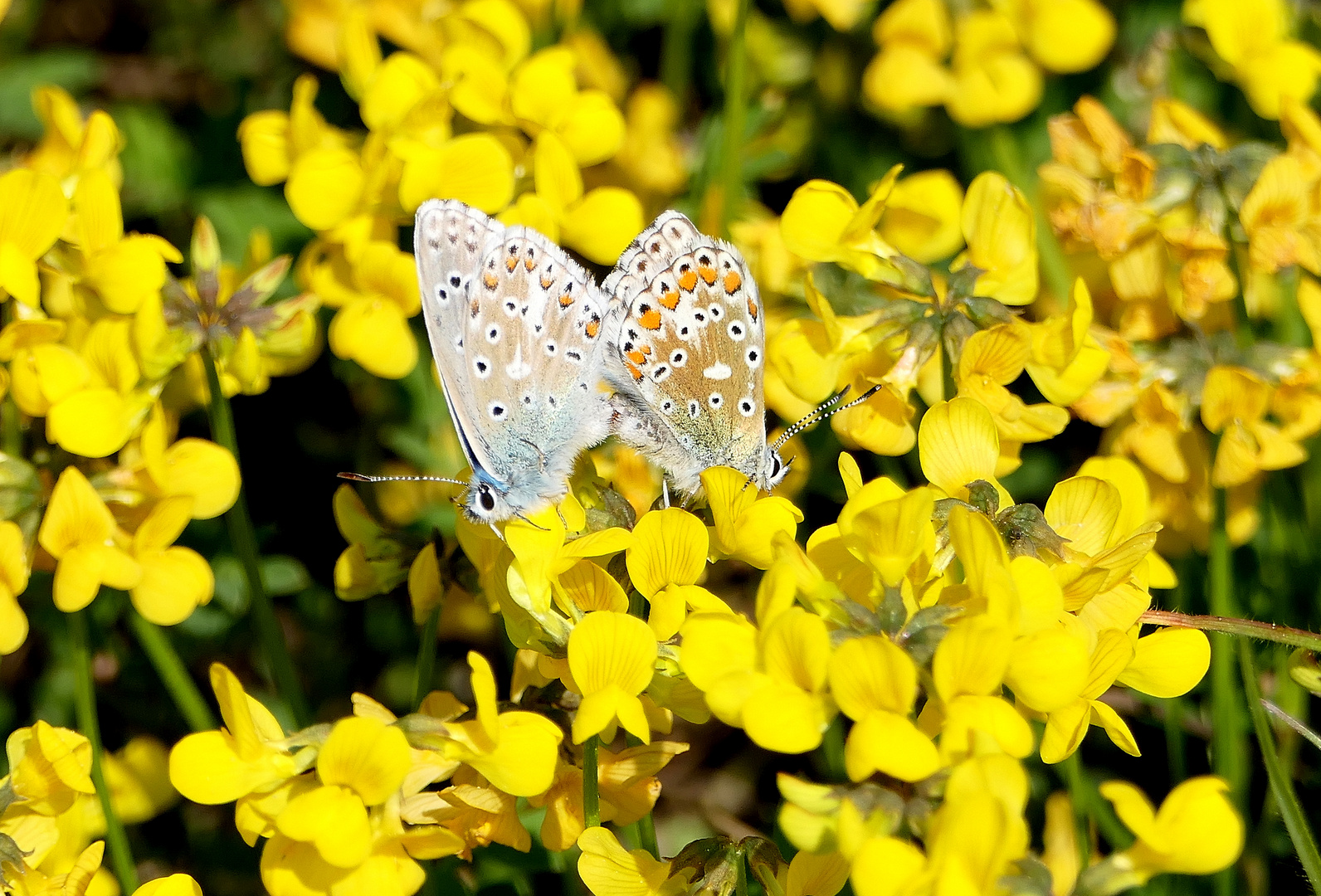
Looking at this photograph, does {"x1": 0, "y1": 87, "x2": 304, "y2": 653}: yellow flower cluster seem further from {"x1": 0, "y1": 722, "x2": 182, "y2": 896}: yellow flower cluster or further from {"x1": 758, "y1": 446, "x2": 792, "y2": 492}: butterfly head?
{"x1": 758, "y1": 446, "x2": 792, "y2": 492}: butterfly head

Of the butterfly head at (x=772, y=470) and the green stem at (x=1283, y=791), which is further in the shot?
the butterfly head at (x=772, y=470)

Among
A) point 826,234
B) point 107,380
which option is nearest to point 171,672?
point 107,380

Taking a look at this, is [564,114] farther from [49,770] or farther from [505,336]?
[49,770]

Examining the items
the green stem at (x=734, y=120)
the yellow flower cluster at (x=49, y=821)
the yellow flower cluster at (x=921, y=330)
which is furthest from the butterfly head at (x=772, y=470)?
the yellow flower cluster at (x=49, y=821)

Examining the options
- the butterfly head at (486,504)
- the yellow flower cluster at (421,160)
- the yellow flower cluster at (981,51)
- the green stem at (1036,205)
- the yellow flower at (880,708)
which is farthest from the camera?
the yellow flower cluster at (981,51)

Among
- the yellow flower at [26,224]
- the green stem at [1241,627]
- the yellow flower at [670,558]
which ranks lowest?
the green stem at [1241,627]

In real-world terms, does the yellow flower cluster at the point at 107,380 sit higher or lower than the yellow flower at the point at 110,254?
lower

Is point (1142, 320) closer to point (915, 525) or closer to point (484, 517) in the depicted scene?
point (915, 525)

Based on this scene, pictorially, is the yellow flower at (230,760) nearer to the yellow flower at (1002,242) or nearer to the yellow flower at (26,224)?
the yellow flower at (26,224)
